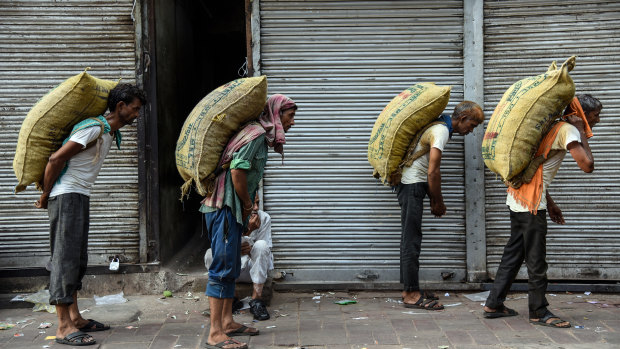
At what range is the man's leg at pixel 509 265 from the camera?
15.6 ft

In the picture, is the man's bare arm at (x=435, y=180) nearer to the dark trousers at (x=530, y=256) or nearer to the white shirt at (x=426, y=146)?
the white shirt at (x=426, y=146)

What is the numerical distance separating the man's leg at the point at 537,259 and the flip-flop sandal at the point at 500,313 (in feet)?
0.92

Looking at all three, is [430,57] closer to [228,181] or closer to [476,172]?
[476,172]

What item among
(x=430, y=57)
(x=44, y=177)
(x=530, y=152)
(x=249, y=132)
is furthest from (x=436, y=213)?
(x=44, y=177)

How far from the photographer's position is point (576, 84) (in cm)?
561

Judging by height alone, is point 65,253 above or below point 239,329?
above

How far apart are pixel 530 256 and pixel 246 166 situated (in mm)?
2345

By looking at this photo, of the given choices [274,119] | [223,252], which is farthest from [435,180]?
[223,252]

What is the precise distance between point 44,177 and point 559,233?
457cm

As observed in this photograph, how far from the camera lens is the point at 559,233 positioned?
567 cm

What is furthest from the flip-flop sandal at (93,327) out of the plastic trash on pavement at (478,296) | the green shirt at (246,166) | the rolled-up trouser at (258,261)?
the plastic trash on pavement at (478,296)

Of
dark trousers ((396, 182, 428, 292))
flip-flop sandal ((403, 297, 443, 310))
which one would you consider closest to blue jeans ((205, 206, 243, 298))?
dark trousers ((396, 182, 428, 292))

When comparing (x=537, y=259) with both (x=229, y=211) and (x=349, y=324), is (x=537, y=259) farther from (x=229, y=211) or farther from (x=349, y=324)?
(x=229, y=211)

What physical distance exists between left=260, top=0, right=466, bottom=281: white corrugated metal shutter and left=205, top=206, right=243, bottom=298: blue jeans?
Answer: 1567 millimetres
